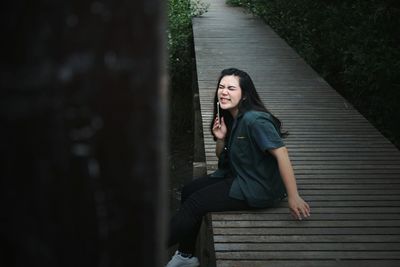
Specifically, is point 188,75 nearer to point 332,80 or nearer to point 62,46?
point 332,80

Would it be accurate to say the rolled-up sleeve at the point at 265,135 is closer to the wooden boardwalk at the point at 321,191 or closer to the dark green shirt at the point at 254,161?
the dark green shirt at the point at 254,161

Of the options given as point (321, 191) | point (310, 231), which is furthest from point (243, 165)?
point (321, 191)

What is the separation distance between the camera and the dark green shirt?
303 centimetres

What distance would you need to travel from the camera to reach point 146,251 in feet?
2.08

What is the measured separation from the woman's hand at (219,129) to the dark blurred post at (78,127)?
286 cm

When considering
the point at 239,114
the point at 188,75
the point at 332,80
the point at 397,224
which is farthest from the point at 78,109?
the point at 188,75

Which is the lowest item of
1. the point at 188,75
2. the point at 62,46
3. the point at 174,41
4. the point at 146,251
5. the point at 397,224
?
the point at 188,75

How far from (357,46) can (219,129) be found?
481cm

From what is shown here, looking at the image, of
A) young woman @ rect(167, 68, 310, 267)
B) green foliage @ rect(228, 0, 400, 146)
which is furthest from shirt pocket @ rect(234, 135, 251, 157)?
green foliage @ rect(228, 0, 400, 146)

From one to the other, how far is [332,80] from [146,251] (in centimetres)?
934

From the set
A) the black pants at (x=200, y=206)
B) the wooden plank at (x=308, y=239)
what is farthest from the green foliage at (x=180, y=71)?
the wooden plank at (x=308, y=239)

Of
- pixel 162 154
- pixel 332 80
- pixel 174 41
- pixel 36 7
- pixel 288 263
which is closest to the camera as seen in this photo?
pixel 36 7

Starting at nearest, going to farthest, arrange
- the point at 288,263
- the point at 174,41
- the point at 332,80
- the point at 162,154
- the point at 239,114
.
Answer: the point at 162,154 → the point at 288,263 → the point at 239,114 → the point at 332,80 → the point at 174,41

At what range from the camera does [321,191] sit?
3750 mm
